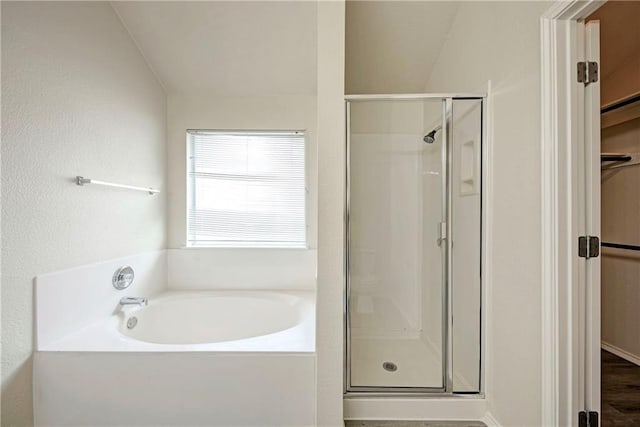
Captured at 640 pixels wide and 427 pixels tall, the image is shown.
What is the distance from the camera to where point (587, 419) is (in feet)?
3.92

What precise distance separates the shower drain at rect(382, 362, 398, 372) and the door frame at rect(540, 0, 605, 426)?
871 mm

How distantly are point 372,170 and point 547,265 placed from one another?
1106 mm

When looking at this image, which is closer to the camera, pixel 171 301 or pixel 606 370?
pixel 606 370

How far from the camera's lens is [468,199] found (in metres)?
1.81

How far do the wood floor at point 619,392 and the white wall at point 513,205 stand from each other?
2.20ft

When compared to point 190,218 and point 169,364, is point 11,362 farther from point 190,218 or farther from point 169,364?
point 190,218

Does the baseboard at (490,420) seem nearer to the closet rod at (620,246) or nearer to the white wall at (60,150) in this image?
the closet rod at (620,246)

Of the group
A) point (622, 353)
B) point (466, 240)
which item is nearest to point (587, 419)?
point (466, 240)

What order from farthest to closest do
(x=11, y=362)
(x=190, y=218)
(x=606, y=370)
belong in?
(x=190, y=218), (x=606, y=370), (x=11, y=362)

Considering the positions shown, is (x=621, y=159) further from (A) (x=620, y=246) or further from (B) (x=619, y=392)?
(B) (x=619, y=392)

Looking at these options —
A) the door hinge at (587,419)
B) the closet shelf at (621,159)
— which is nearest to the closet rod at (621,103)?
the closet shelf at (621,159)

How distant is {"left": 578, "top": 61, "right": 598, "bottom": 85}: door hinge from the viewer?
3.90 feet

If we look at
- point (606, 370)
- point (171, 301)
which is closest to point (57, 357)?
point (171, 301)

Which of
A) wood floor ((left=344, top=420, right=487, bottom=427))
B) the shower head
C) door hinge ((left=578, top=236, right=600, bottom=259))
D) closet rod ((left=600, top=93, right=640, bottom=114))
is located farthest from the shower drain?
closet rod ((left=600, top=93, right=640, bottom=114))
